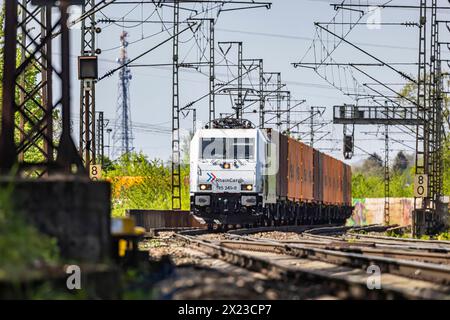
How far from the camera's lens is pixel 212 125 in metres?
32.8

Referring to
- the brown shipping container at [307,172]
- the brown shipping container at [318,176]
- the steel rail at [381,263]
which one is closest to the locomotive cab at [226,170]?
the brown shipping container at [307,172]

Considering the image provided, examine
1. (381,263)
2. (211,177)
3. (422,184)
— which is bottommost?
(381,263)

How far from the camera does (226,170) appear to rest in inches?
1246

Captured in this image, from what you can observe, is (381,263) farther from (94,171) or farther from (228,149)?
(94,171)

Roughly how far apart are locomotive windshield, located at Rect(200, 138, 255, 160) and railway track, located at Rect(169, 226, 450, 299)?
8587mm

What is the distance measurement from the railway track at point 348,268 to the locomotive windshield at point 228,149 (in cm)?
859

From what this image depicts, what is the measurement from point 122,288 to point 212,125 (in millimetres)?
24164

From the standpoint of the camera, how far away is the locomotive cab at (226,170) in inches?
1240

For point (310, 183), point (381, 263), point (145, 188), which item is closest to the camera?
point (381, 263)

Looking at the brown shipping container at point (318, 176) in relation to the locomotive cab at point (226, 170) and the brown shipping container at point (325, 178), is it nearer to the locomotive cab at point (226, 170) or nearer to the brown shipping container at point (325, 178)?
the brown shipping container at point (325, 178)

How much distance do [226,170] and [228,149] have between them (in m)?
0.62

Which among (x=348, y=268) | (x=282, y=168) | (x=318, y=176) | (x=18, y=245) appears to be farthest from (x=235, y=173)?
(x=18, y=245)

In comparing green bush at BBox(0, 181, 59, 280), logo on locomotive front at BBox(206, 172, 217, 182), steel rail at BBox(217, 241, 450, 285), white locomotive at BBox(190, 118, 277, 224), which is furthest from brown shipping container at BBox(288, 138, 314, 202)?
green bush at BBox(0, 181, 59, 280)
